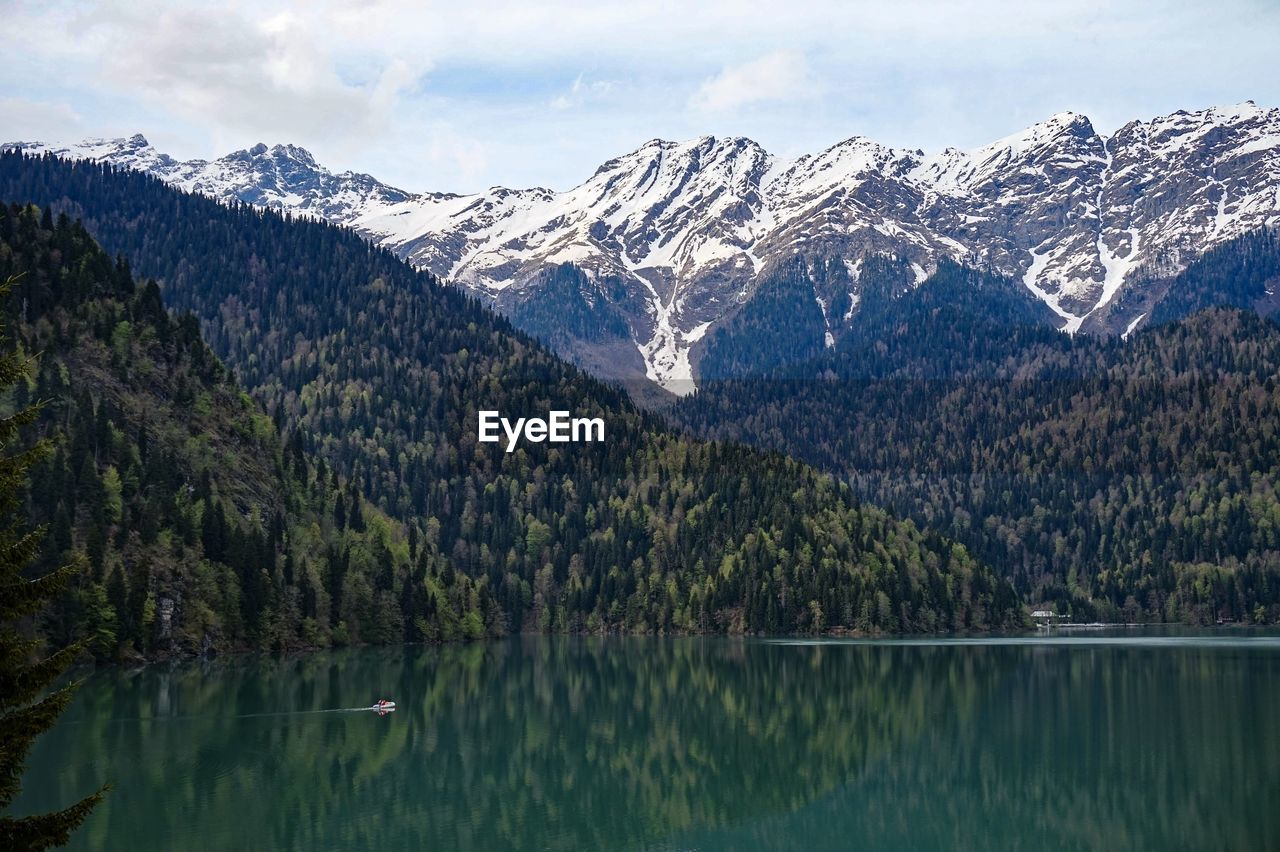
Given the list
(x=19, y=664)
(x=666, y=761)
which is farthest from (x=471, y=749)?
(x=19, y=664)

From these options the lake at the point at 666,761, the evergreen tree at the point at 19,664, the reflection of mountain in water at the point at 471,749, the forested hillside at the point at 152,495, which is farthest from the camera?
the forested hillside at the point at 152,495

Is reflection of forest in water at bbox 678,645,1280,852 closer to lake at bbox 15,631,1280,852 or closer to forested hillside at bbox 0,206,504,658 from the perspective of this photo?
lake at bbox 15,631,1280,852

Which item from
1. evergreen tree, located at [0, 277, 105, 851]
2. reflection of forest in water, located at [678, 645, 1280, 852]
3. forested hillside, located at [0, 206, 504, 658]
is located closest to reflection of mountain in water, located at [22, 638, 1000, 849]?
reflection of forest in water, located at [678, 645, 1280, 852]

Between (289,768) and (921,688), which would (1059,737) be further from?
(289,768)

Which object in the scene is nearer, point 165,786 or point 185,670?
point 165,786

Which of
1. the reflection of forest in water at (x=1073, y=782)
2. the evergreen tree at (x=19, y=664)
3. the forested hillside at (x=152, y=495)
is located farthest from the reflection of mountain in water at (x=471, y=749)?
the evergreen tree at (x=19, y=664)

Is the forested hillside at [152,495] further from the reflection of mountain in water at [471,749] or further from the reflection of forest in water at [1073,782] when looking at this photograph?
the reflection of forest in water at [1073,782]

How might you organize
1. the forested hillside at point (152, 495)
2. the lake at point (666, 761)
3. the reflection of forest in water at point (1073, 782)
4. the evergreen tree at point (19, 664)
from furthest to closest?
the forested hillside at point (152, 495) < the reflection of forest in water at point (1073, 782) < the lake at point (666, 761) < the evergreen tree at point (19, 664)

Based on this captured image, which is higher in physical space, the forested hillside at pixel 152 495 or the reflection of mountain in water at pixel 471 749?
the forested hillside at pixel 152 495

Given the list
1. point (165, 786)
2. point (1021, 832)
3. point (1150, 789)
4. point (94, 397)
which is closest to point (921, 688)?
point (1150, 789)
